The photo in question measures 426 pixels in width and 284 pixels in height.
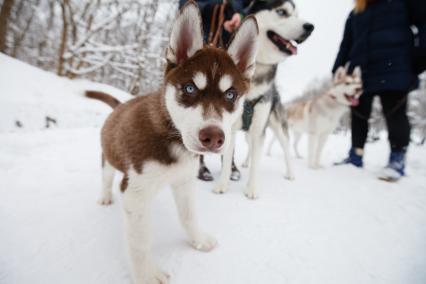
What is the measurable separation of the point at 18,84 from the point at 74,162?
3912mm

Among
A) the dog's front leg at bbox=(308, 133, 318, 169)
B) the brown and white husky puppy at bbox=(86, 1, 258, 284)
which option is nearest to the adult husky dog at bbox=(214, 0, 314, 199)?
the brown and white husky puppy at bbox=(86, 1, 258, 284)

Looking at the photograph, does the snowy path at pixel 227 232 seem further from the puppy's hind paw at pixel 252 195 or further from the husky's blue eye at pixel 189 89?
the husky's blue eye at pixel 189 89

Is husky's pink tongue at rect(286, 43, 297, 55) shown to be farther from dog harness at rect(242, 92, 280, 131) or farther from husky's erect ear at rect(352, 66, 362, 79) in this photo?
husky's erect ear at rect(352, 66, 362, 79)

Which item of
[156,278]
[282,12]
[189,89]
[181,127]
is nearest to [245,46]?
[189,89]

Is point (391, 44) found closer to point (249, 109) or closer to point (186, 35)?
point (249, 109)

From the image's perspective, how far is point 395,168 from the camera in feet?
11.3

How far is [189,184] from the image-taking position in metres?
1.65

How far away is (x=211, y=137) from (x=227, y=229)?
105cm

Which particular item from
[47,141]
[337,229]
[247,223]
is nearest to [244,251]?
[247,223]

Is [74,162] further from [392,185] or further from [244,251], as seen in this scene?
[392,185]

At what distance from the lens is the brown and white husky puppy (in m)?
1.26

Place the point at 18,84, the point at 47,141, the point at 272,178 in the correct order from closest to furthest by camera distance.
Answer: the point at 272,178 → the point at 47,141 → the point at 18,84

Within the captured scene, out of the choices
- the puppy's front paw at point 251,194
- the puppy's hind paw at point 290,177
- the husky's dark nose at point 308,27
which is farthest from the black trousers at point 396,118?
the puppy's front paw at point 251,194

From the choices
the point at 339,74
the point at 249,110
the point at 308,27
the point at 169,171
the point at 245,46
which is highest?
the point at 308,27
